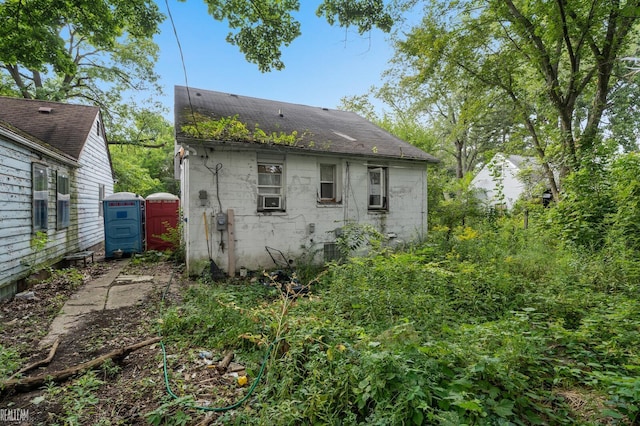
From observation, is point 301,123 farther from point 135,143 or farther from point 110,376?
point 135,143

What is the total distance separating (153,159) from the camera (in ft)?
88.9

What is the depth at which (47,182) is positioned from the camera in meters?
7.01

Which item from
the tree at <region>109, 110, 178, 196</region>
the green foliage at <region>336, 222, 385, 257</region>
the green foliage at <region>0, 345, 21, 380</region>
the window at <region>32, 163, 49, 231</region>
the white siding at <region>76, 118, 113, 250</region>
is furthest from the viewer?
the tree at <region>109, 110, 178, 196</region>

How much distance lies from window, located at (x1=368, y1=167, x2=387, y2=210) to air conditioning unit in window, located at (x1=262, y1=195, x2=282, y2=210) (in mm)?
3143

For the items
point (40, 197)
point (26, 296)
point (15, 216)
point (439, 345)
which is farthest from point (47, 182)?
point (439, 345)

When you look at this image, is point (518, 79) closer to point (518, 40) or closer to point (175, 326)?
point (518, 40)

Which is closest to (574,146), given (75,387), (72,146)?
(75,387)

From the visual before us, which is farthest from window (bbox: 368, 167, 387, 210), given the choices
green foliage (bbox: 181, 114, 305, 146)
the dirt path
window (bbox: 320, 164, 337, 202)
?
the dirt path

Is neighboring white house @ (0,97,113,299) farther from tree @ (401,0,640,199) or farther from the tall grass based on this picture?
tree @ (401,0,640,199)

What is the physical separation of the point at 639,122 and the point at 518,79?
1772 centimetres

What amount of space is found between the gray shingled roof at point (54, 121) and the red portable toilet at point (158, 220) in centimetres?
250

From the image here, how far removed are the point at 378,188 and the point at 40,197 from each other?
29.3 ft

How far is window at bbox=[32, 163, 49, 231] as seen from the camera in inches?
248

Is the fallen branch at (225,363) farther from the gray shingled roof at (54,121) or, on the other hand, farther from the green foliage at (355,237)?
the gray shingled roof at (54,121)
